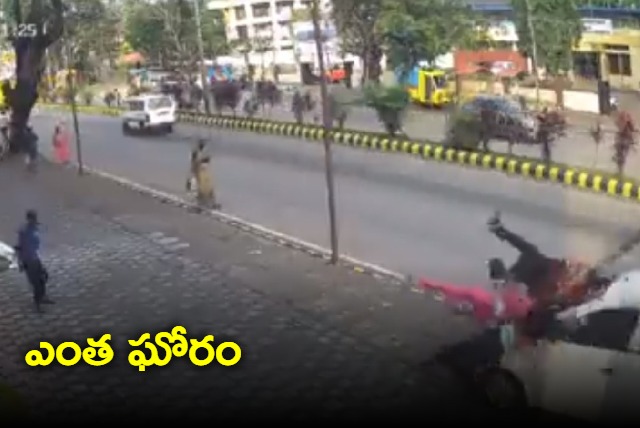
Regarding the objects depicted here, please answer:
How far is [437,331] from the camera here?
11.2 ft

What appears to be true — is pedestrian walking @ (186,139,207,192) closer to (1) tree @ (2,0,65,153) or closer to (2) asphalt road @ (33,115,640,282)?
(2) asphalt road @ (33,115,640,282)

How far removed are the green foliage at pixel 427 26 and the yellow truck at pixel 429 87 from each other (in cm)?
68

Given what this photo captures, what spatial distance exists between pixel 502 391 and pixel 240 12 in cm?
737

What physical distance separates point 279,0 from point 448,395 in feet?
28.4

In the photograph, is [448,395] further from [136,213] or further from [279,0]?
[279,0]

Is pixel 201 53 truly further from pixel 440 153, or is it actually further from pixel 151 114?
pixel 440 153

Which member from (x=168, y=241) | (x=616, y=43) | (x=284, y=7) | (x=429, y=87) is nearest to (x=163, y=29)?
(x=168, y=241)

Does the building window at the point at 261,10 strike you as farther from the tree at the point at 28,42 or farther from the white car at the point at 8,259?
the white car at the point at 8,259

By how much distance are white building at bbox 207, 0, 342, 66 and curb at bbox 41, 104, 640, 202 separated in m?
0.83

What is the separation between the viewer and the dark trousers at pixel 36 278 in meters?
3.96

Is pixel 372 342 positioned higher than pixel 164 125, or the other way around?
pixel 164 125

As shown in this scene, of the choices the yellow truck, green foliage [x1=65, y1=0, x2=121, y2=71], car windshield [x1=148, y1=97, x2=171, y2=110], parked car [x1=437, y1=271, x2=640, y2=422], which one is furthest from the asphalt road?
the yellow truck

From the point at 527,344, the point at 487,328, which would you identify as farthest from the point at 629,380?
the point at 487,328

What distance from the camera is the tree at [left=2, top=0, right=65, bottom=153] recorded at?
5.83m
